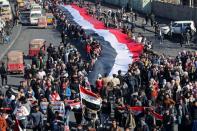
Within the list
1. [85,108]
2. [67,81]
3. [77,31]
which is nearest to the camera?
[85,108]

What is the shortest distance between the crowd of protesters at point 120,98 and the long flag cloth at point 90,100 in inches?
6.2

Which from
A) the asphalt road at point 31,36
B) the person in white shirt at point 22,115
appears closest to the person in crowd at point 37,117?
the person in white shirt at point 22,115

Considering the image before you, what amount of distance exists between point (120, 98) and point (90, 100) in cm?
124

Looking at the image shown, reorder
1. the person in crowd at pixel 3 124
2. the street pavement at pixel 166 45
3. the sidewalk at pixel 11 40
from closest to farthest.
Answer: the person in crowd at pixel 3 124
the street pavement at pixel 166 45
the sidewalk at pixel 11 40

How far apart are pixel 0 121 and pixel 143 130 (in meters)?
4.48

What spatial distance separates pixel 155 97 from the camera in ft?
78.7

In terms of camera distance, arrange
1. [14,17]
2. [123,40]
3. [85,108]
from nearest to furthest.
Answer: [85,108], [123,40], [14,17]

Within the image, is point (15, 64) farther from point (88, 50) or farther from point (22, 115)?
point (22, 115)

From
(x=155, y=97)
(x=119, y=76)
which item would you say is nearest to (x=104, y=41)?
(x=119, y=76)

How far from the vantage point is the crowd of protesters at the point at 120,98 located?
69.2 feet

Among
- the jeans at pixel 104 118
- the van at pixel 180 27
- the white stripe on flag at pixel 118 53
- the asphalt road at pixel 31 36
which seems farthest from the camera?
the van at pixel 180 27

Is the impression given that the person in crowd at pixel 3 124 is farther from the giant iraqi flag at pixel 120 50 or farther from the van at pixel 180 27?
the van at pixel 180 27

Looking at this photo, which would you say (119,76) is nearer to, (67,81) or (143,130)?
(67,81)

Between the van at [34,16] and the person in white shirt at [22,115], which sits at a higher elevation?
the person in white shirt at [22,115]
